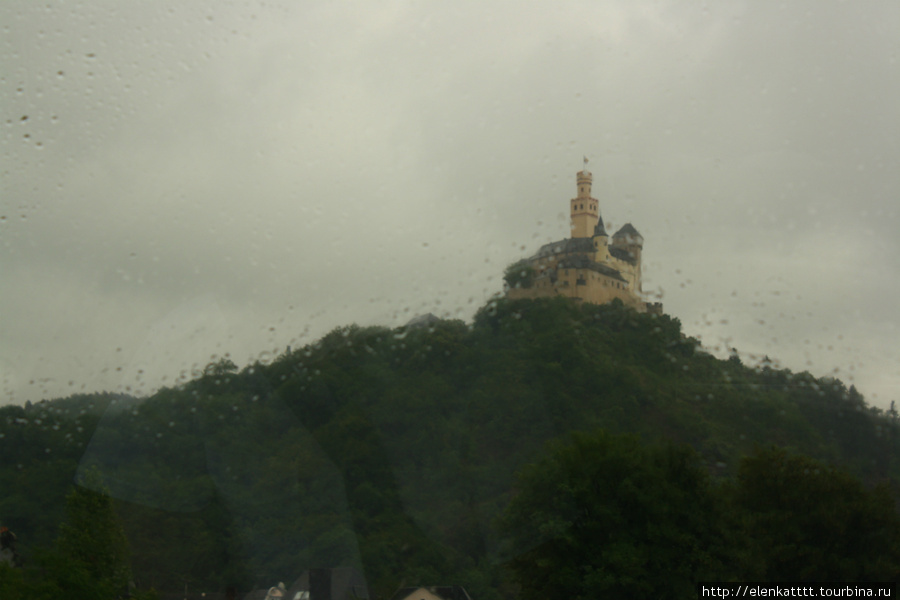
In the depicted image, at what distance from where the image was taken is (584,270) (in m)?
60.3

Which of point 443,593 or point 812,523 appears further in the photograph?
point 443,593

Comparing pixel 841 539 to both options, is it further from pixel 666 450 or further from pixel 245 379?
pixel 245 379

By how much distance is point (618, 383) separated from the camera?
52.1 meters

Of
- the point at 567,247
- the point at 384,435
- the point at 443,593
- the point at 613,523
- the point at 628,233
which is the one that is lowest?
the point at 443,593

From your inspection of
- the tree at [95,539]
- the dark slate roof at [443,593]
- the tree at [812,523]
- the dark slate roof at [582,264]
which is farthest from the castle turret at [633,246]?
the tree at [95,539]

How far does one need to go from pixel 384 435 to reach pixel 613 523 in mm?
33284

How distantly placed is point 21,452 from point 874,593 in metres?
40.5

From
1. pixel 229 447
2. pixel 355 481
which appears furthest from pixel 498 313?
pixel 229 447

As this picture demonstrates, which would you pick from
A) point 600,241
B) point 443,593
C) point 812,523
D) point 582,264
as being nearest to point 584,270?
point 582,264

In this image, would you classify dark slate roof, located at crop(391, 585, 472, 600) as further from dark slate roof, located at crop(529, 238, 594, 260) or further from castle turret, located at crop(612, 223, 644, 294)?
castle turret, located at crop(612, 223, 644, 294)

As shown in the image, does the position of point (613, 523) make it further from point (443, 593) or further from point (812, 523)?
point (443, 593)

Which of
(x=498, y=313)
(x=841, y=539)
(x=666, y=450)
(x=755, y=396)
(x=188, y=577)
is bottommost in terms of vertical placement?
(x=188, y=577)

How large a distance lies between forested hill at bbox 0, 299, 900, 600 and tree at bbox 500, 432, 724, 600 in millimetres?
15496

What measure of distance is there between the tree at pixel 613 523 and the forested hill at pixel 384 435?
15496 mm
